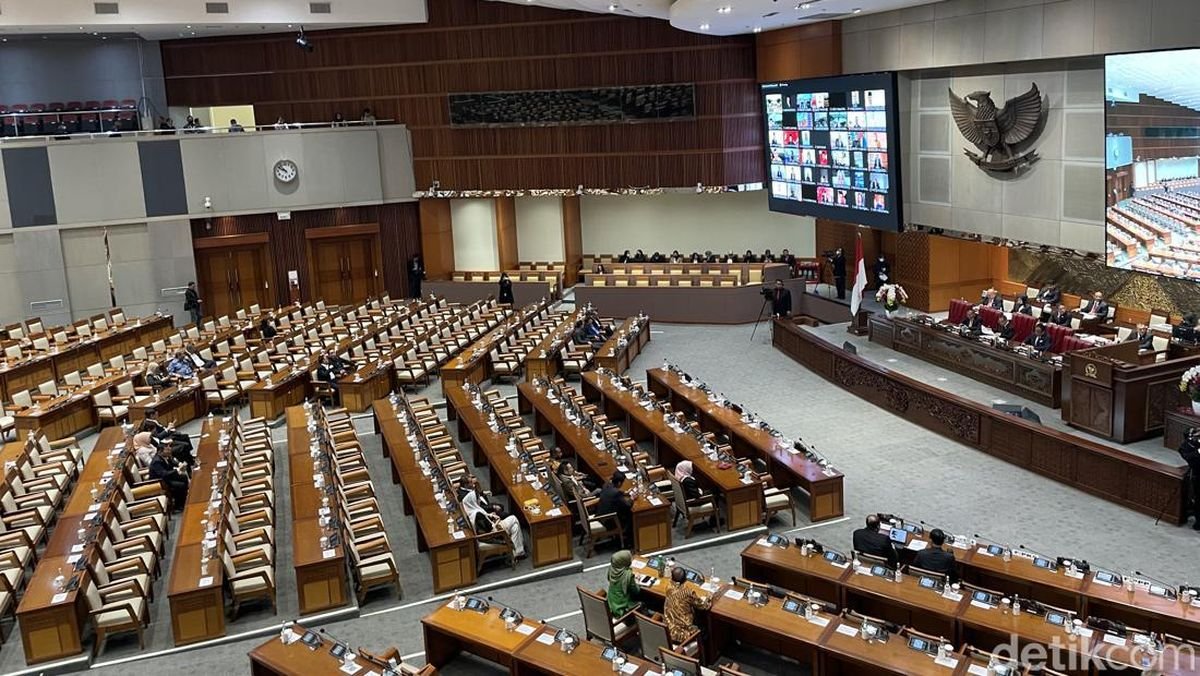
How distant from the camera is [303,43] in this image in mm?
23844

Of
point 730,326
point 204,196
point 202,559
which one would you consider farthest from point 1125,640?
point 204,196

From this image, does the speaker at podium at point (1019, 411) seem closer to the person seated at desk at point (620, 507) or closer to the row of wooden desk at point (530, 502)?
the person seated at desk at point (620, 507)

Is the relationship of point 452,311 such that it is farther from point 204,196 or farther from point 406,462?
point 406,462

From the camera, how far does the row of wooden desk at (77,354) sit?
16562mm

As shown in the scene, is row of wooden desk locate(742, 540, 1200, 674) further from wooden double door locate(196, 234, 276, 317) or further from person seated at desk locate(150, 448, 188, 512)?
wooden double door locate(196, 234, 276, 317)

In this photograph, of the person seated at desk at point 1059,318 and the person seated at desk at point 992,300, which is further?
the person seated at desk at point 992,300

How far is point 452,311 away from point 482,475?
10068 millimetres

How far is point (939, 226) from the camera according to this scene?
61.6ft

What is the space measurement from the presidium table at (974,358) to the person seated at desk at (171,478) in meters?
11.1

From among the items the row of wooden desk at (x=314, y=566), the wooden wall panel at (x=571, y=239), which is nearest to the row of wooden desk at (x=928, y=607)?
the row of wooden desk at (x=314, y=566)

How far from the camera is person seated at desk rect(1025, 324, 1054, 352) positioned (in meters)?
14.4

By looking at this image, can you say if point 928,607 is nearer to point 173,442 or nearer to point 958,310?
point 173,442

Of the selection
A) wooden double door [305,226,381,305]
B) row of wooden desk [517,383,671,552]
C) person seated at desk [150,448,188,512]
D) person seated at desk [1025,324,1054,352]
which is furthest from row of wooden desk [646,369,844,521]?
wooden double door [305,226,381,305]

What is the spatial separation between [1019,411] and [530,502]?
21.1 feet
